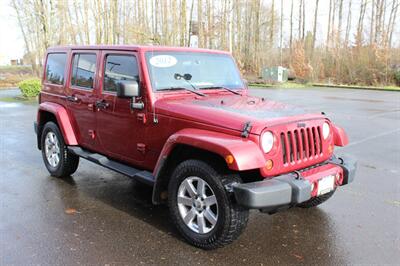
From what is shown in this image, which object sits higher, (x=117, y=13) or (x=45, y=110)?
(x=117, y=13)

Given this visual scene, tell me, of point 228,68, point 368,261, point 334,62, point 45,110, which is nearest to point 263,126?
point 368,261

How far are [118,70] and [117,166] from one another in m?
1.16

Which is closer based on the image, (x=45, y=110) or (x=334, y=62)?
(x=45, y=110)

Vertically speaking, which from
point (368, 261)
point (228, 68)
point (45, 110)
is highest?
point (228, 68)

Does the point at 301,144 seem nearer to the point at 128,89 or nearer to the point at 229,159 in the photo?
the point at 229,159

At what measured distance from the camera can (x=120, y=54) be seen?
16.1 ft

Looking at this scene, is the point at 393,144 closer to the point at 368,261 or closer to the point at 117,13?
the point at 368,261

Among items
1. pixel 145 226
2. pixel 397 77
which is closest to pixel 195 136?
pixel 145 226

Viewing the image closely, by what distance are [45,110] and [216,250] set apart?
145 inches

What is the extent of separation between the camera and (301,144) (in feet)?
12.8

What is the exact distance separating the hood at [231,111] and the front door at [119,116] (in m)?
0.46

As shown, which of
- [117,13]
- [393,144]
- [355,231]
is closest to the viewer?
[355,231]

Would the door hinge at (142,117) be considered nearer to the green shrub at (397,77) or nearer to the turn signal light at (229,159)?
the turn signal light at (229,159)

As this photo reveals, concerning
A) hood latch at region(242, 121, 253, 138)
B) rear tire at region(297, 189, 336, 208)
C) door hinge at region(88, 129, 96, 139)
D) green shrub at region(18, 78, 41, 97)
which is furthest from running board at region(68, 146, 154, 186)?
green shrub at region(18, 78, 41, 97)
